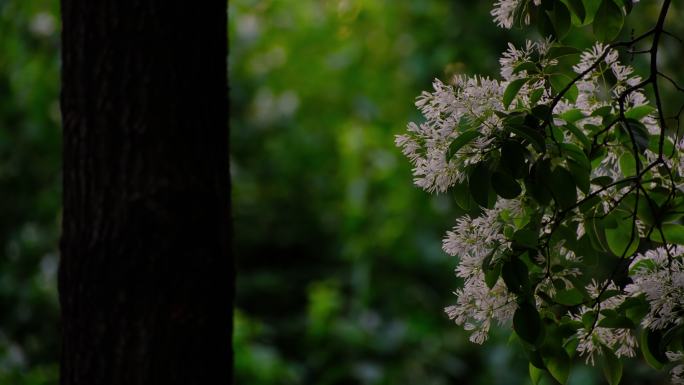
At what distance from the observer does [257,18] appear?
15.6 feet

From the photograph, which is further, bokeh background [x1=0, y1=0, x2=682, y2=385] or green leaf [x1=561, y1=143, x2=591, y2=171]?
bokeh background [x1=0, y1=0, x2=682, y2=385]

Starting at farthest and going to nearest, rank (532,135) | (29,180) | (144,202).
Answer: (29,180) < (144,202) < (532,135)

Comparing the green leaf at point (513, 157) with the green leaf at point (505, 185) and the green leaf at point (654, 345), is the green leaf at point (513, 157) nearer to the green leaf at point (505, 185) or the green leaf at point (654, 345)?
the green leaf at point (505, 185)

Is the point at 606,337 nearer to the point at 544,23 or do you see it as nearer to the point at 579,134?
the point at 579,134

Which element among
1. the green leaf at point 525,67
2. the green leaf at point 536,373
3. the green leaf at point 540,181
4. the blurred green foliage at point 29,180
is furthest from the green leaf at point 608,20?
the blurred green foliage at point 29,180

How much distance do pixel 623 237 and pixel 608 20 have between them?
26 cm

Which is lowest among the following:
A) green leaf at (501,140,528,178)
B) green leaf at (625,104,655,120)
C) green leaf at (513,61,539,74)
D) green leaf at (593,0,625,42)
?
green leaf at (501,140,528,178)

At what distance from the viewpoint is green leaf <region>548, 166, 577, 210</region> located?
0.97 m

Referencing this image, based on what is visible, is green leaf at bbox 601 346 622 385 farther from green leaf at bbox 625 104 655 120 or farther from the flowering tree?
green leaf at bbox 625 104 655 120

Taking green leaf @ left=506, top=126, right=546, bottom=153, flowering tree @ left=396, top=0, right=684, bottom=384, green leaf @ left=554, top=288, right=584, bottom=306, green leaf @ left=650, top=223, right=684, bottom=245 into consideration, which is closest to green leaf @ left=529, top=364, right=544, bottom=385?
flowering tree @ left=396, top=0, right=684, bottom=384

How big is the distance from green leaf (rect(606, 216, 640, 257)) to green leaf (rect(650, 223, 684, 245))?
0.04 meters

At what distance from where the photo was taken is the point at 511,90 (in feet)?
3.34

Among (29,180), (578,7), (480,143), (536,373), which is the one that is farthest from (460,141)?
(29,180)

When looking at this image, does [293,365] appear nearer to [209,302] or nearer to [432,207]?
[432,207]
